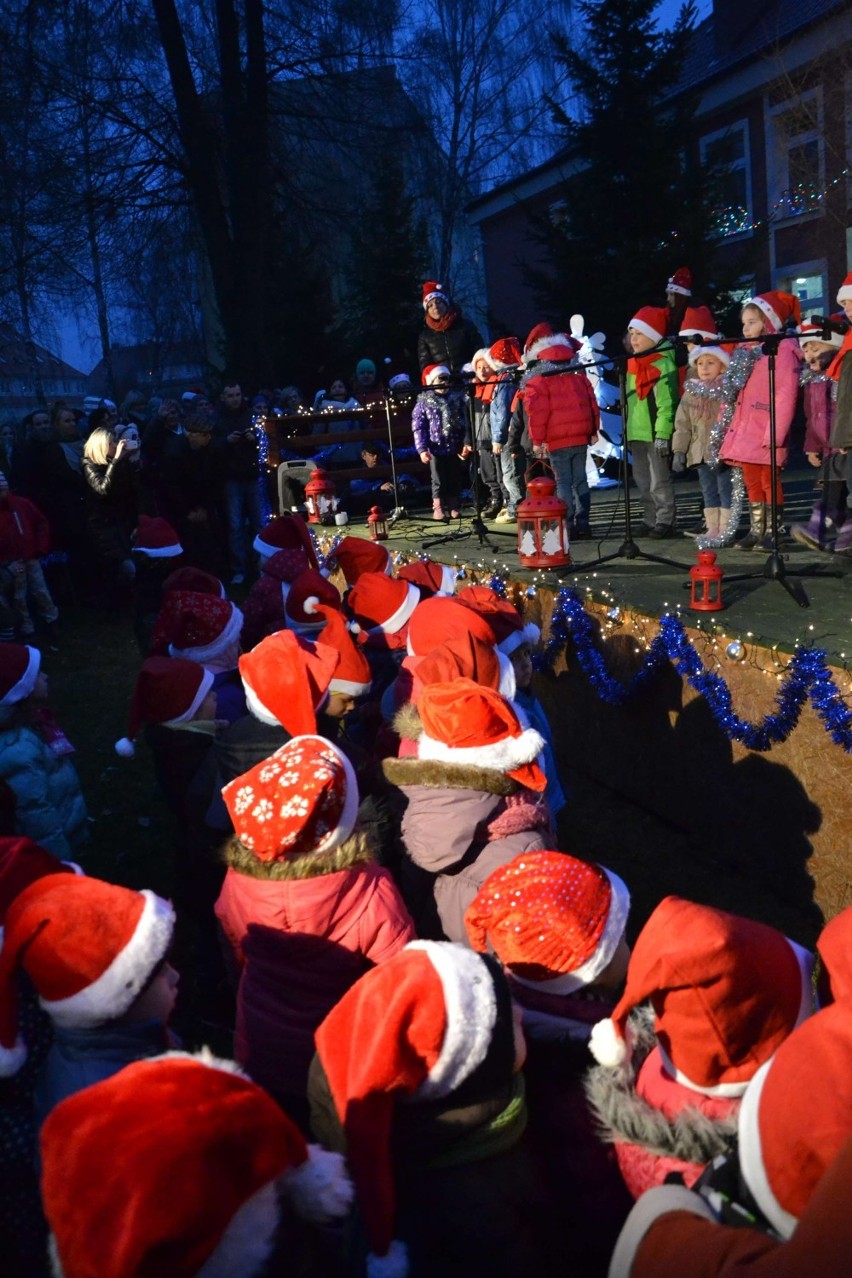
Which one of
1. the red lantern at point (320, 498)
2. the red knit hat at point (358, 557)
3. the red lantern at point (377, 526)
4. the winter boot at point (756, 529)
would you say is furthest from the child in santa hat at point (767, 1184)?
the red lantern at point (320, 498)

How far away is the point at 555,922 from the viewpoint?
1.92m

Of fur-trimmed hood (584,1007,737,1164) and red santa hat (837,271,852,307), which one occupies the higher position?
red santa hat (837,271,852,307)

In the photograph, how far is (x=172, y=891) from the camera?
13.8ft

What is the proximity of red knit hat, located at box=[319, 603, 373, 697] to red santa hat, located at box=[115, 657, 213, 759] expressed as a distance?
0.52m

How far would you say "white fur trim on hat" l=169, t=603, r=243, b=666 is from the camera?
4188mm

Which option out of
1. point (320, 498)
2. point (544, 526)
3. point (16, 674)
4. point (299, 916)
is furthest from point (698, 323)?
point (299, 916)

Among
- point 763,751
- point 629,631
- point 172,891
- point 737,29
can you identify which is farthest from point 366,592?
point 737,29

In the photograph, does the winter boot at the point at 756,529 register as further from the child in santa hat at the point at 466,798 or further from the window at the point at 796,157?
the window at the point at 796,157

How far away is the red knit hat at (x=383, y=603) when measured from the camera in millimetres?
4582

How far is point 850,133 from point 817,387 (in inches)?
366

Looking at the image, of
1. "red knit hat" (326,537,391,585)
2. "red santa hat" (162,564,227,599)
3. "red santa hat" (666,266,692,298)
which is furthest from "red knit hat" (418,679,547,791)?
"red santa hat" (666,266,692,298)

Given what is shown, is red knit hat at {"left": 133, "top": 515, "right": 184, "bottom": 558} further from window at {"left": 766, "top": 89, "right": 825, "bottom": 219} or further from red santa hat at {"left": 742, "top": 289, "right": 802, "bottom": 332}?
window at {"left": 766, "top": 89, "right": 825, "bottom": 219}

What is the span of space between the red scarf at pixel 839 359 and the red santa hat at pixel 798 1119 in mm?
4147

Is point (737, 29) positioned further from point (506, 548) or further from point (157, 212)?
point (506, 548)
